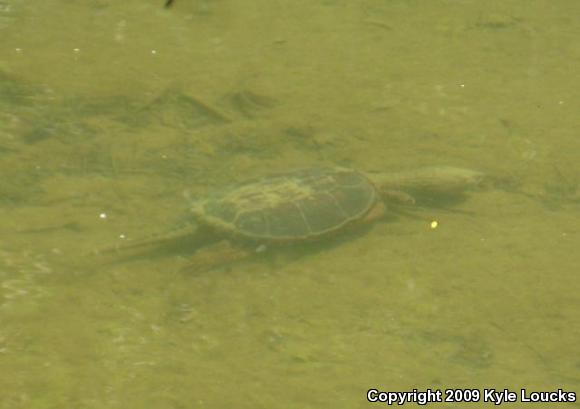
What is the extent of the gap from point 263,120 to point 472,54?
182 cm

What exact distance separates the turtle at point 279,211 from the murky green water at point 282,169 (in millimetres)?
98

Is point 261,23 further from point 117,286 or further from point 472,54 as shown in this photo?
point 117,286

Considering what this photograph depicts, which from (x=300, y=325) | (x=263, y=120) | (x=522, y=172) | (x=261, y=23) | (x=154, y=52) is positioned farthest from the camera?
(x=261, y=23)

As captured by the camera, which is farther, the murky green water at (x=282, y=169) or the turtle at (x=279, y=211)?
the turtle at (x=279, y=211)

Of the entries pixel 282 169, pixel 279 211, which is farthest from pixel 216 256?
pixel 282 169

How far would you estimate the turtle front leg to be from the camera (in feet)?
15.4

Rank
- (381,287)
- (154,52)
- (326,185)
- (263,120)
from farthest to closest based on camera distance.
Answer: (154,52) < (263,120) < (326,185) < (381,287)

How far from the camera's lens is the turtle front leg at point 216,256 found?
4.68 m

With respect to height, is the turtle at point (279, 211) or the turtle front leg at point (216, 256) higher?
the turtle at point (279, 211)

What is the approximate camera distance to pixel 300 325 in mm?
4273

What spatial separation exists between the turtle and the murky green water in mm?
98

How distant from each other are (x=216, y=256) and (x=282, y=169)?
36.6 inches

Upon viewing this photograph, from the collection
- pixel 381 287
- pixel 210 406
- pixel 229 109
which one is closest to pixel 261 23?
pixel 229 109

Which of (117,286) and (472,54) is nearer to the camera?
(117,286)
